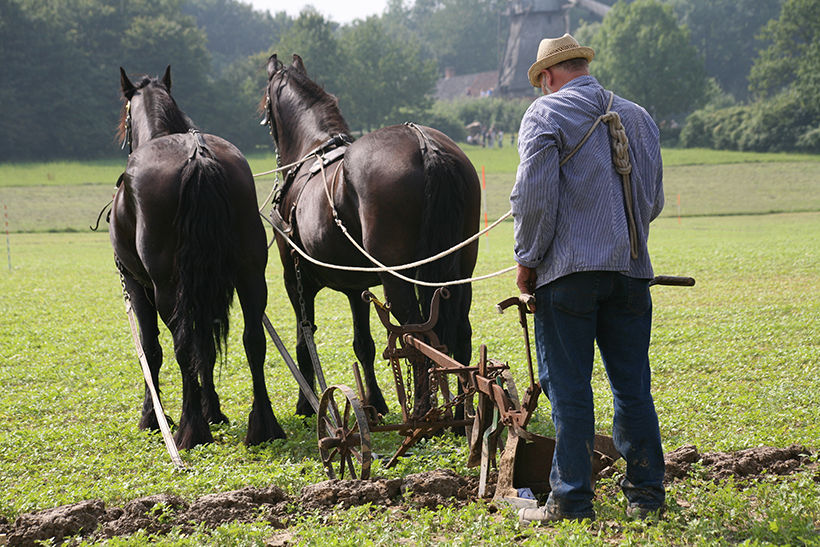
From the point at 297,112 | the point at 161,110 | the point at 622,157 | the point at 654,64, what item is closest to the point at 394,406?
the point at 297,112

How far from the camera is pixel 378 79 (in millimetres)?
72750

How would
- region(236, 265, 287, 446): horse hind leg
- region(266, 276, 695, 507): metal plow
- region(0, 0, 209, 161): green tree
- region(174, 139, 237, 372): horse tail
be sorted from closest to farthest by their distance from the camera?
region(266, 276, 695, 507): metal plow, region(174, 139, 237, 372): horse tail, region(236, 265, 287, 446): horse hind leg, region(0, 0, 209, 161): green tree

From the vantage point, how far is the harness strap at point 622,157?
Result: 3.13m

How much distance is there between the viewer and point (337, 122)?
22.1ft

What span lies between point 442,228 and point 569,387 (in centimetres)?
183

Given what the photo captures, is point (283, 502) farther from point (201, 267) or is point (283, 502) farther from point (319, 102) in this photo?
point (319, 102)

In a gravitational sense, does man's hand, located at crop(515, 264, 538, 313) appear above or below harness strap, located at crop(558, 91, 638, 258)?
below

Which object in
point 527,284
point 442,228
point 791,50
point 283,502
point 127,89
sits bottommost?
point 283,502

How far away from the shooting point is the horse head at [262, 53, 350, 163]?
6.72 m

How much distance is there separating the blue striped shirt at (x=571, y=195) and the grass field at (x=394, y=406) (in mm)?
1153

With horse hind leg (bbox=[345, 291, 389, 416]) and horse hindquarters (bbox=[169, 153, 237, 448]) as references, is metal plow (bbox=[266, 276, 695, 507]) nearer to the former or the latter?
horse hindquarters (bbox=[169, 153, 237, 448])

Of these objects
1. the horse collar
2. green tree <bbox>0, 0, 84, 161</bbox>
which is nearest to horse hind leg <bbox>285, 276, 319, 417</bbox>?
the horse collar

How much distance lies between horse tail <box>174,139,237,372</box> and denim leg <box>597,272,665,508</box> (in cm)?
294

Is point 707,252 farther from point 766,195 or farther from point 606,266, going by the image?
point 766,195
